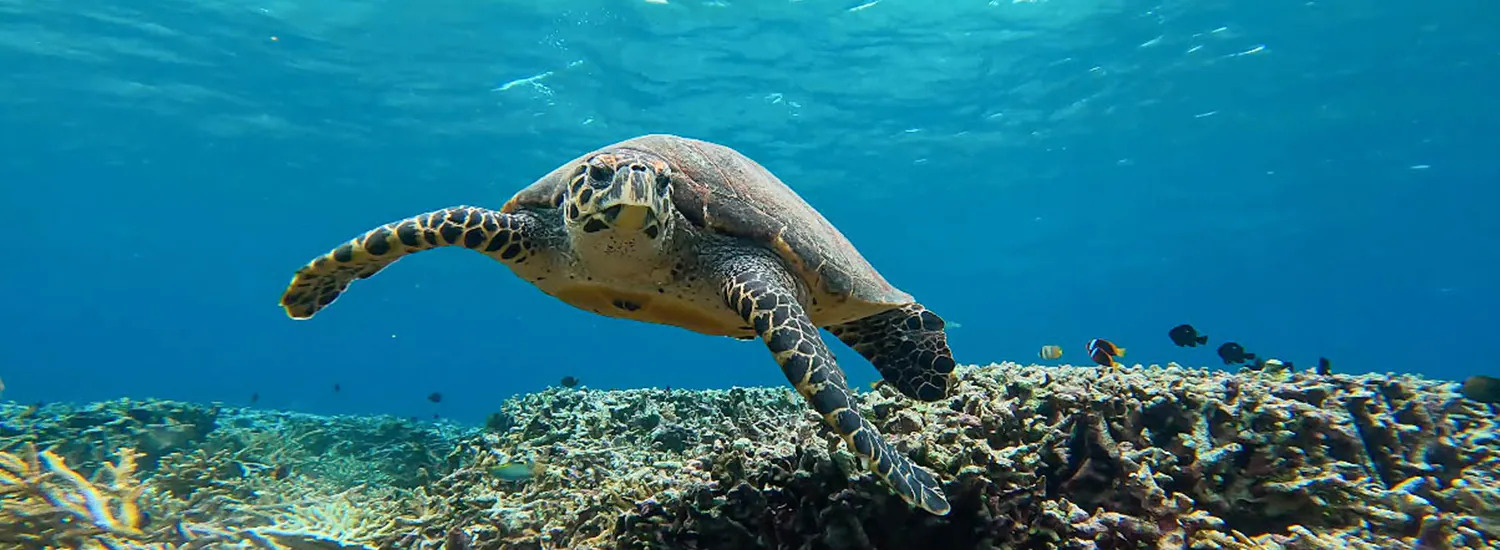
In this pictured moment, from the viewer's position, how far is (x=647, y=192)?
3865mm

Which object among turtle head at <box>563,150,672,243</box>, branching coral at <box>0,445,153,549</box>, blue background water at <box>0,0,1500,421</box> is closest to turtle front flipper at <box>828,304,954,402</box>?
turtle head at <box>563,150,672,243</box>

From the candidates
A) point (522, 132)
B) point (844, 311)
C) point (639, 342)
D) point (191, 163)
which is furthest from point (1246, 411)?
point (639, 342)

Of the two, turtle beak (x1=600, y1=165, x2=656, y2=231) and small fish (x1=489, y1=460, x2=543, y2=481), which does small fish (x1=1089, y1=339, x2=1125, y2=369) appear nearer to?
turtle beak (x1=600, y1=165, x2=656, y2=231)

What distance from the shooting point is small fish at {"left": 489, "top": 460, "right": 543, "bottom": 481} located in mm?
4906

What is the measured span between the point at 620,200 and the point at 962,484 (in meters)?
2.19

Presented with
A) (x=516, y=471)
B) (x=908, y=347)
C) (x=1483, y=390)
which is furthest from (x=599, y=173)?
(x=1483, y=390)

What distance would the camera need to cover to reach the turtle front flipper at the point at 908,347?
487 centimetres

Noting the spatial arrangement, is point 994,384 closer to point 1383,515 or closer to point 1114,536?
point 1114,536

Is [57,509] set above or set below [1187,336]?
below

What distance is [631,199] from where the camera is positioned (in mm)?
3777

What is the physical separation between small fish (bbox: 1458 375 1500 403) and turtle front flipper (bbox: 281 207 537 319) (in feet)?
23.9

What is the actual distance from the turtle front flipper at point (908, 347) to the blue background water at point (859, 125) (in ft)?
54.5

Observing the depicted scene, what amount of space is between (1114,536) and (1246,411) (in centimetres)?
158

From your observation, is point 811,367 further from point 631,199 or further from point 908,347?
point 908,347
